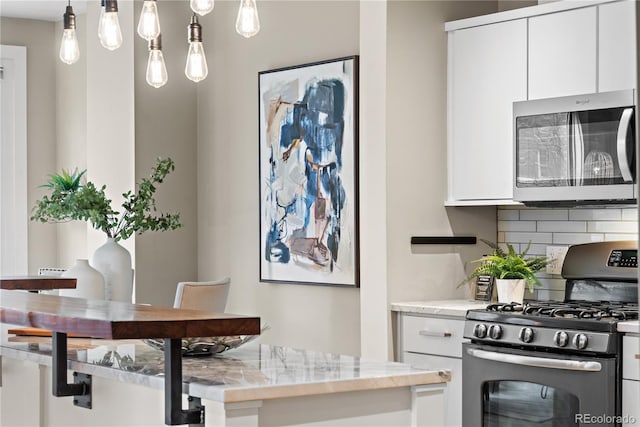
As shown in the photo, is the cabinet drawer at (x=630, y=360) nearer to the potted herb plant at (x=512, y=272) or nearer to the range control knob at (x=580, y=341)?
the range control knob at (x=580, y=341)

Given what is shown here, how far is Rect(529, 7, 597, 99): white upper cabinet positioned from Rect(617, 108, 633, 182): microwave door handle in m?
0.23

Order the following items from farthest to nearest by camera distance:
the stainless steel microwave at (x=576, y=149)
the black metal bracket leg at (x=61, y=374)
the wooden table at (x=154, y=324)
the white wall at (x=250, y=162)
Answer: the white wall at (x=250, y=162) < the stainless steel microwave at (x=576, y=149) < the black metal bracket leg at (x=61, y=374) < the wooden table at (x=154, y=324)

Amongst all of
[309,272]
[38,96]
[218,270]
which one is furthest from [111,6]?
[38,96]

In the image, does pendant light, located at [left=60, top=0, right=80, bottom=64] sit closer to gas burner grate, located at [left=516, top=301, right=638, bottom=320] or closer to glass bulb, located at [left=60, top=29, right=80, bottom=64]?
glass bulb, located at [left=60, top=29, right=80, bottom=64]

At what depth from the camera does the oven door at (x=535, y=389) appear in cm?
365

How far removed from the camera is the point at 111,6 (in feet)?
10.9

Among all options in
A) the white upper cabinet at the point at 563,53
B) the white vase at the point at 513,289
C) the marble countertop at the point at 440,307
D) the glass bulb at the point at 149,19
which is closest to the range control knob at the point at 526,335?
the marble countertop at the point at 440,307

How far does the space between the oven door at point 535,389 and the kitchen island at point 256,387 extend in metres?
1.39

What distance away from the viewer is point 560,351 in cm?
381

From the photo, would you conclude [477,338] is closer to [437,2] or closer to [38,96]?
[437,2]

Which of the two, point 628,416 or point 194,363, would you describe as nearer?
point 194,363

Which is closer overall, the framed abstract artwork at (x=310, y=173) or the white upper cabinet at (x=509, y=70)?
the white upper cabinet at (x=509, y=70)

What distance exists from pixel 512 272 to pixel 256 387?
248 centimetres

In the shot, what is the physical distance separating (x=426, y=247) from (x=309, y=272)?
2.84 ft
